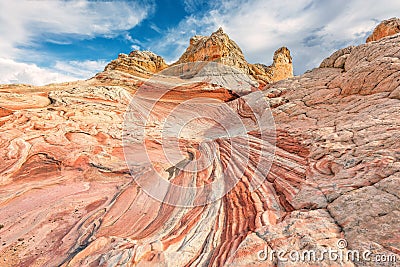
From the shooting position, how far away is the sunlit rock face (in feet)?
13.6

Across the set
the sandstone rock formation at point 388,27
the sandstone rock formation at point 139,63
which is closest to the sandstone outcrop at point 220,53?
the sandstone rock formation at point 139,63

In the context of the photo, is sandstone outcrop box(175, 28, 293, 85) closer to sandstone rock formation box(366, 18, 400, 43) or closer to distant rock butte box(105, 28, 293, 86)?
distant rock butte box(105, 28, 293, 86)

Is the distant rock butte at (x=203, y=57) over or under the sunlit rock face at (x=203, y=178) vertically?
over

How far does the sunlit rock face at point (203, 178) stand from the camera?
414 centimetres

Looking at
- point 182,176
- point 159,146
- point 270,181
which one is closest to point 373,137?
point 270,181

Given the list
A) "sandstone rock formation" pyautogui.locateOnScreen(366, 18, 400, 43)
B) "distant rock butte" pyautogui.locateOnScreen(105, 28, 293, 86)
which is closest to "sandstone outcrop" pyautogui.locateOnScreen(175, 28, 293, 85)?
"distant rock butte" pyautogui.locateOnScreen(105, 28, 293, 86)

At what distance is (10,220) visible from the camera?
662 centimetres

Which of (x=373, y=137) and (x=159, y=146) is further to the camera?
(x=159, y=146)

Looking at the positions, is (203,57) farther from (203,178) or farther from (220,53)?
(203,178)

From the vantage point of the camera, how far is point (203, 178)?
A: 7.98 metres

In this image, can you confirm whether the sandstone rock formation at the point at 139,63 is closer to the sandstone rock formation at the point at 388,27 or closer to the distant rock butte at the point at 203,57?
the distant rock butte at the point at 203,57

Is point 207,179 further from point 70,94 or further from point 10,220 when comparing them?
point 70,94

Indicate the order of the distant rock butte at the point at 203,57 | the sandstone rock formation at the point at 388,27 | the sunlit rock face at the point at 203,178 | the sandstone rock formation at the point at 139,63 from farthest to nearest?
the distant rock butte at the point at 203,57 → the sandstone rock formation at the point at 139,63 → the sandstone rock formation at the point at 388,27 → the sunlit rock face at the point at 203,178

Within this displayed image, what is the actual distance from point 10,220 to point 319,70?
75.0ft
